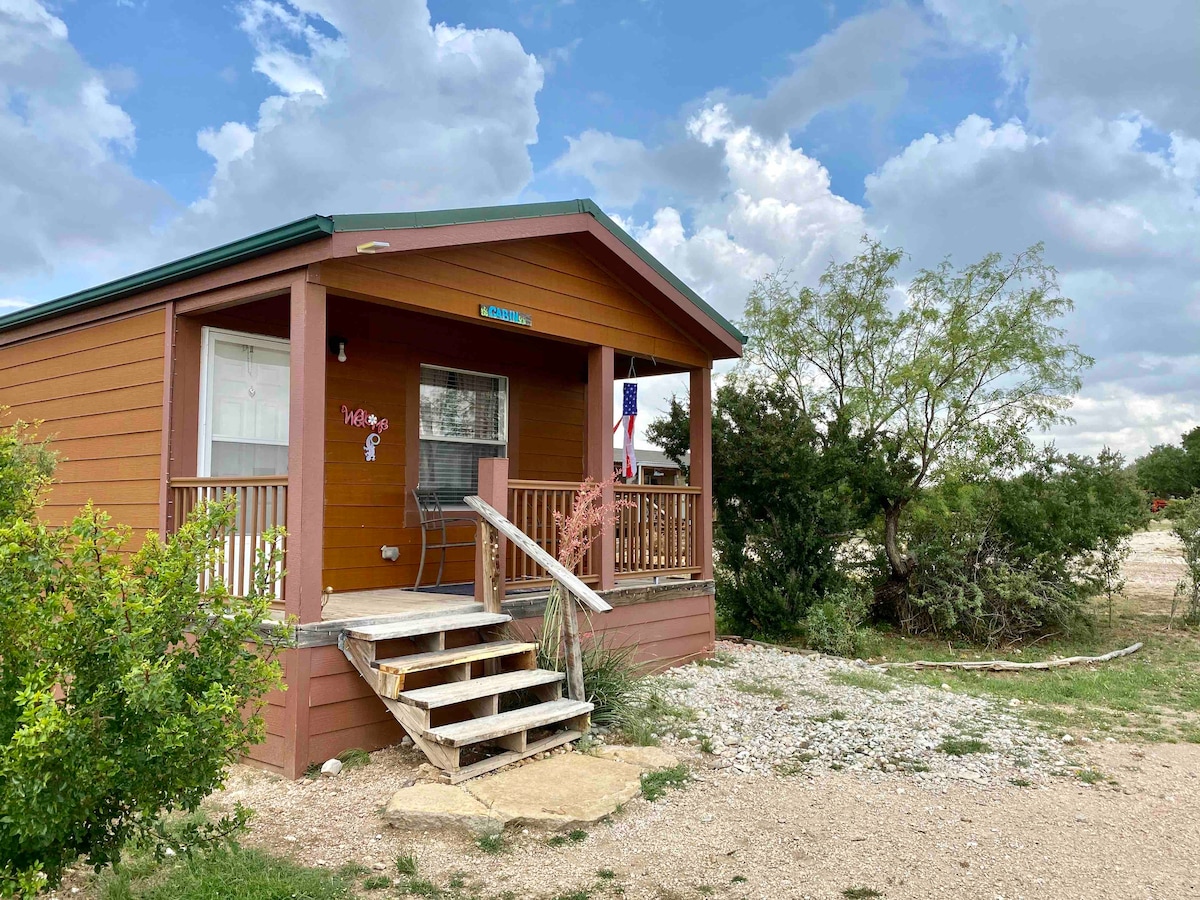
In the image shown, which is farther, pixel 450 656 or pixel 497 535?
Result: pixel 497 535

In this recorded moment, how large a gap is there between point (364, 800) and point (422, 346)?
4156 mm

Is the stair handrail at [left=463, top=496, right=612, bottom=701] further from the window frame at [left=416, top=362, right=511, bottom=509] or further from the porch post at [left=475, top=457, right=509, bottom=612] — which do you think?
the window frame at [left=416, top=362, right=511, bottom=509]

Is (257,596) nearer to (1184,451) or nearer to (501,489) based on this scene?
(501,489)

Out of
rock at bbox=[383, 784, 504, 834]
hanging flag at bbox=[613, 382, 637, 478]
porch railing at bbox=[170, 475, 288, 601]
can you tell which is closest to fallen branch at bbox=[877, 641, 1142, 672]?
hanging flag at bbox=[613, 382, 637, 478]

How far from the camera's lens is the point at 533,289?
6410mm

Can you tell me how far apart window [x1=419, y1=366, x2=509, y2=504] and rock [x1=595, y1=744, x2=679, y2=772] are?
3.22 m

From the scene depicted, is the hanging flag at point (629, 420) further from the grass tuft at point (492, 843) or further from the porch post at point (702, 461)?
the grass tuft at point (492, 843)

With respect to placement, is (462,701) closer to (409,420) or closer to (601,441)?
(601,441)

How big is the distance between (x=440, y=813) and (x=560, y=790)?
638 mm

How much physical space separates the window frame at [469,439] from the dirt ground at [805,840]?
3.02 meters

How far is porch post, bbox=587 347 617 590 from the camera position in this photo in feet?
22.5

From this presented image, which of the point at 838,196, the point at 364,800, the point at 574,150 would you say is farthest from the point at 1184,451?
the point at 364,800

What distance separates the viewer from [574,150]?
939 centimetres

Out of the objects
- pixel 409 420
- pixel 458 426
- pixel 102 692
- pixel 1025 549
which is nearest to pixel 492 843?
pixel 102 692
